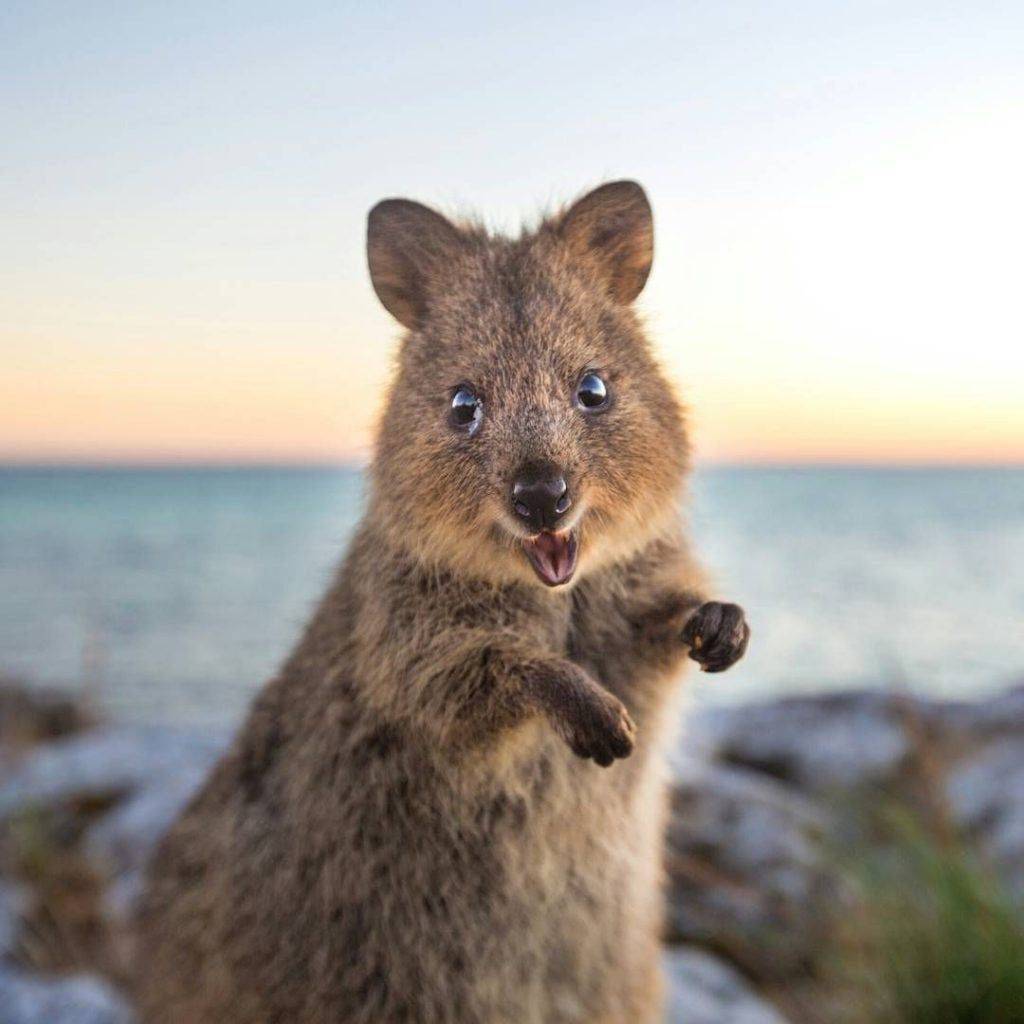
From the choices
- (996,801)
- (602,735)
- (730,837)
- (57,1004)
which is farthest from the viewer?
(996,801)

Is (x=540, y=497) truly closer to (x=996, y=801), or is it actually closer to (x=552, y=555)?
(x=552, y=555)

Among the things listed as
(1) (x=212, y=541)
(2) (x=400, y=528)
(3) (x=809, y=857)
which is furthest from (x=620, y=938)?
(1) (x=212, y=541)

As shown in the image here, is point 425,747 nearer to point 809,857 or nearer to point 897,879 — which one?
point 897,879

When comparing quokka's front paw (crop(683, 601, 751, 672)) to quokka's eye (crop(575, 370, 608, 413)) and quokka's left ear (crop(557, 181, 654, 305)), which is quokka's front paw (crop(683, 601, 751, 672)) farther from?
quokka's left ear (crop(557, 181, 654, 305))

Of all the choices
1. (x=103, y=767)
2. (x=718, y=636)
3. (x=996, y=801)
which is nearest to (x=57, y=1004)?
(x=103, y=767)

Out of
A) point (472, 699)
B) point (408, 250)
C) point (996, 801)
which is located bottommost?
point (996, 801)

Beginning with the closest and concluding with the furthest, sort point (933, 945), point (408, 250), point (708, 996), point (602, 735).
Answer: point (602, 735) → point (408, 250) → point (933, 945) → point (708, 996)

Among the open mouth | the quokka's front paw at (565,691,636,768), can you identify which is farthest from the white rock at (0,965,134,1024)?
the open mouth
